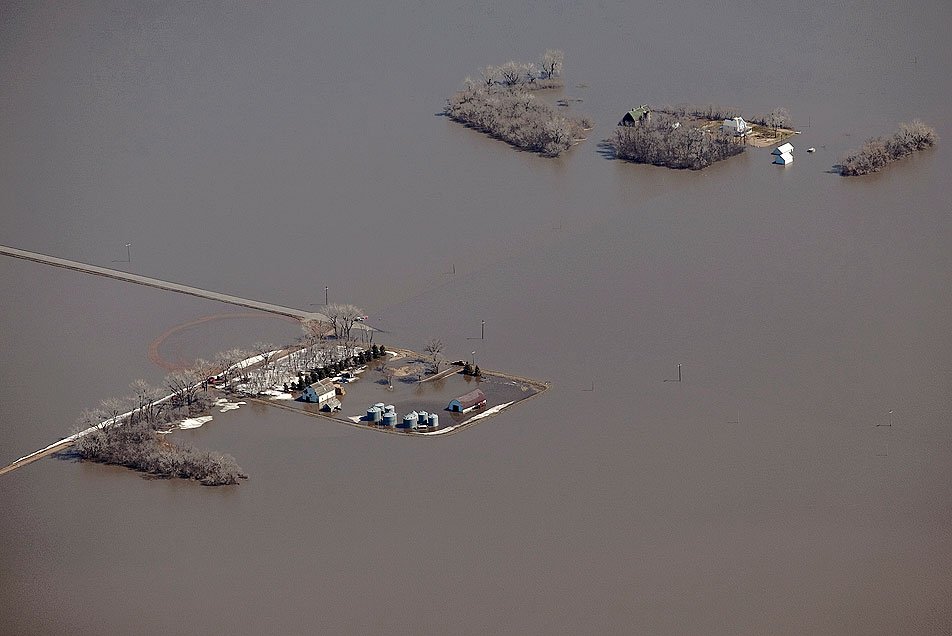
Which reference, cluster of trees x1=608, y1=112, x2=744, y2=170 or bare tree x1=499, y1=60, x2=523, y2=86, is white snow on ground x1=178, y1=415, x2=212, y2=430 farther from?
bare tree x1=499, y1=60, x2=523, y2=86

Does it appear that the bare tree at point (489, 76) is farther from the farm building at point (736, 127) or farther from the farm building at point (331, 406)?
the farm building at point (331, 406)

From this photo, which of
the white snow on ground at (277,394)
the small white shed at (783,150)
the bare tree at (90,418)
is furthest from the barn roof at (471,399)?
the small white shed at (783,150)

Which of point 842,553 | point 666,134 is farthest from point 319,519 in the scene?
point 666,134

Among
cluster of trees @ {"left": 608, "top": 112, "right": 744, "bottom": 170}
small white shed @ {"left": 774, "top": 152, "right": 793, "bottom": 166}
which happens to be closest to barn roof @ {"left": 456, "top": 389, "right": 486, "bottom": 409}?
cluster of trees @ {"left": 608, "top": 112, "right": 744, "bottom": 170}

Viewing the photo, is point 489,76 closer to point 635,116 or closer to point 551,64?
point 551,64

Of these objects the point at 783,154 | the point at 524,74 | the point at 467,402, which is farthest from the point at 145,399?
the point at 524,74
